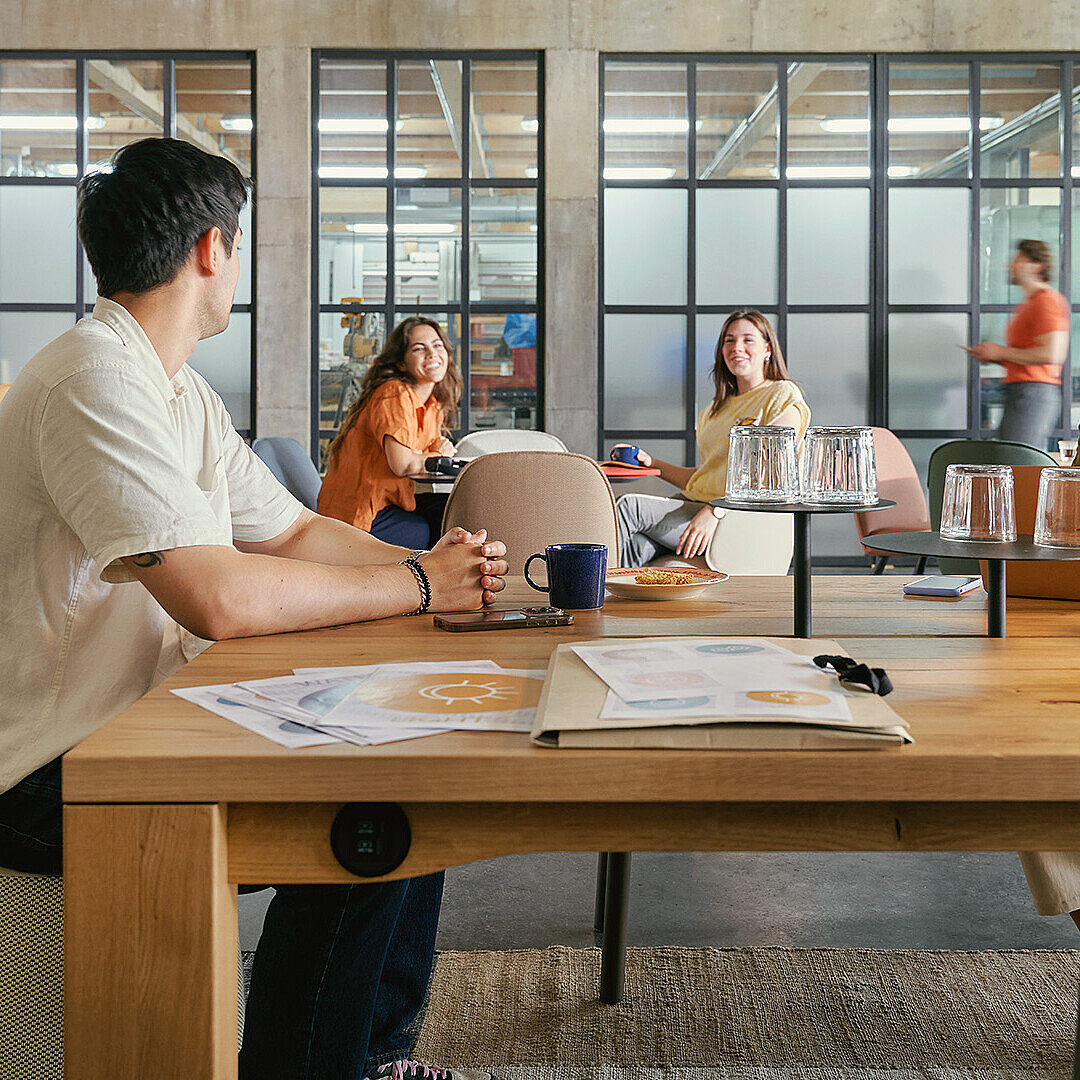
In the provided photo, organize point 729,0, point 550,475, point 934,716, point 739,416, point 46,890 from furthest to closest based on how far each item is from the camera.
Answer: point 729,0, point 739,416, point 550,475, point 46,890, point 934,716

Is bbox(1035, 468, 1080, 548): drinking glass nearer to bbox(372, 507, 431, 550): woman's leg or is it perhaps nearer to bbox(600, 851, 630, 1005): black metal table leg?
bbox(600, 851, 630, 1005): black metal table leg

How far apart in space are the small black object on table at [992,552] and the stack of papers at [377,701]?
46 cm

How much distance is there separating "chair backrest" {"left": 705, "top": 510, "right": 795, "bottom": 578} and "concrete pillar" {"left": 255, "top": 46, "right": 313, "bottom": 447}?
3.74 meters

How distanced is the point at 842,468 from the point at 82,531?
0.85 metres

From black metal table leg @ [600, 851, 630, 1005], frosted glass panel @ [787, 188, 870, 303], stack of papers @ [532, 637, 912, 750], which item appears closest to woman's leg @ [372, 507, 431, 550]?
black metal table leg @ [600, 851, 630, 1005]

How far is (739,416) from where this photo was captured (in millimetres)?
4066

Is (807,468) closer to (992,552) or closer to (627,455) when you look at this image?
(992,552)

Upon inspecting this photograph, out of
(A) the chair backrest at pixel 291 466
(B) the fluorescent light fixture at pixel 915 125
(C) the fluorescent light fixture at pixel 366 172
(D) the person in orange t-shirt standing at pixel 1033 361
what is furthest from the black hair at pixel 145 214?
(B) the fluorescent light fixture at pixel 915 125

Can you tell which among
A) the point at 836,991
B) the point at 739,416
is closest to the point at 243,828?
the point at 836,991

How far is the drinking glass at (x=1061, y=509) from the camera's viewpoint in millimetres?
1141

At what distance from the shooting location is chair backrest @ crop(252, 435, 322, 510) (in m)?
4.48

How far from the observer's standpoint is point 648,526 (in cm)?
410

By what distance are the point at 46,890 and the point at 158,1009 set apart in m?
0.42

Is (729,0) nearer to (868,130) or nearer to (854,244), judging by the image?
(868,130)
